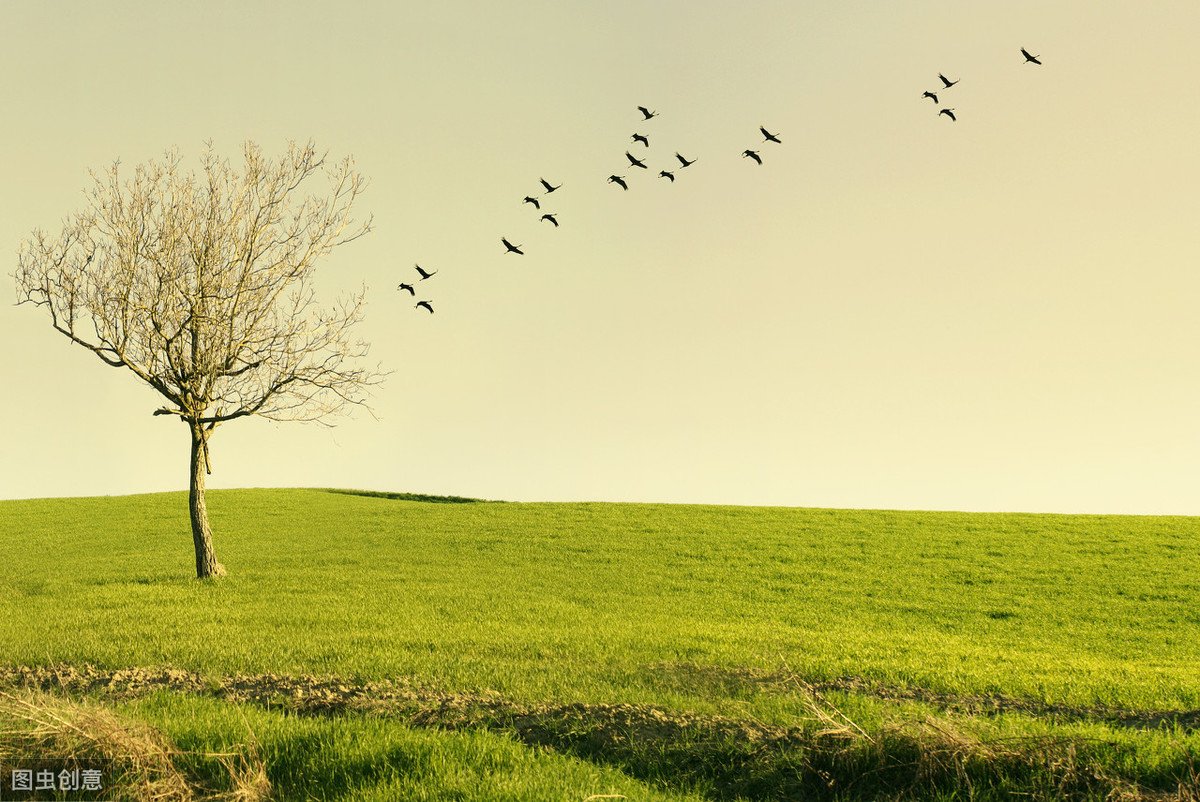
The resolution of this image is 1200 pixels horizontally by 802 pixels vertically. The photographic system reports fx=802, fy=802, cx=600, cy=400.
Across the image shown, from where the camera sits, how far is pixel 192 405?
2620 cm

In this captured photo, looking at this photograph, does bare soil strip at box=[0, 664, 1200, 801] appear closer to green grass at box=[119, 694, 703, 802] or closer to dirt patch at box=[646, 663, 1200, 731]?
dirt patch at box=[646, 663, 1200, 731]

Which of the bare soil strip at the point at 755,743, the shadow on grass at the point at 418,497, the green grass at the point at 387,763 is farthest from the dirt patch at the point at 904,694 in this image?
the shadow on grass at the point at 418,497

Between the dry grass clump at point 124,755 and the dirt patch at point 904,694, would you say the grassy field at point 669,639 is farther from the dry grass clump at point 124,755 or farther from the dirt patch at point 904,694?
the dry grass clump at point 124,755

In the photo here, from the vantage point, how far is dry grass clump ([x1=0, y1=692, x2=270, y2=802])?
7578 mm

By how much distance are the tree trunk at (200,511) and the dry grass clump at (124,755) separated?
1870 cm

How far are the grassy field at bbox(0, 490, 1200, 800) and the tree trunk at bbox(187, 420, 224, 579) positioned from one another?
43.8 inches

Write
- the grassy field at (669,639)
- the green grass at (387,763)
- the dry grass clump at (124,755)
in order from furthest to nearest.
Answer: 1. the grassy field at (669,639)
2. the dry grass clump at (124,755)
3. the green grass at (387,763)

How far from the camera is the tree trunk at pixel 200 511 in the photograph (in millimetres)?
25844

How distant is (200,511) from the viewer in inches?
1025

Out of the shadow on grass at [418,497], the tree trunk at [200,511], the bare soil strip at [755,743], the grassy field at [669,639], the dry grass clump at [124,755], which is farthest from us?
the shadow on grass at [418,497]

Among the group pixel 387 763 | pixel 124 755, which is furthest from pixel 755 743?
pixel 124 755

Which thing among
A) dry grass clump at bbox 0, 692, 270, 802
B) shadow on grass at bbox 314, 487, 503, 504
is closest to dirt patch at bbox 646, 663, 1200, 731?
dry grass clump at bbox 0, 692, 270, 802

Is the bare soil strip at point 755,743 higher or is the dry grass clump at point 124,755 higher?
the dry grass clump at point 124,755

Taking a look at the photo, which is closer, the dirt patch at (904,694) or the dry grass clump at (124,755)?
the dry grass clump at (124,755)
